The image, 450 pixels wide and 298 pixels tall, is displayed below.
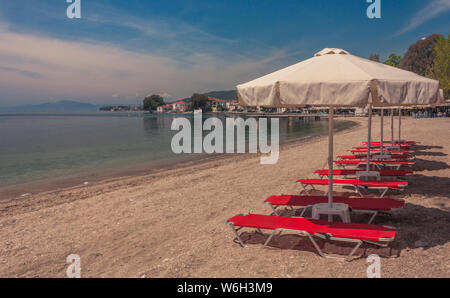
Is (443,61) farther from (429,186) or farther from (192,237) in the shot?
(192,237)

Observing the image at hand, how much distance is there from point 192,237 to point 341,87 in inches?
126

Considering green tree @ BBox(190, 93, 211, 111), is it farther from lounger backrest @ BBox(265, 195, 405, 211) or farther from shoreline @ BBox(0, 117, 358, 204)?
lounger backrest @ BBox(265, 195, 405, 211)

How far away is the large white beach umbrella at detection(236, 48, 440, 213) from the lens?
9.66 ft

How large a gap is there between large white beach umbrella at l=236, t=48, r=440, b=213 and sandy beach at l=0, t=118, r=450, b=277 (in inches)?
70.7

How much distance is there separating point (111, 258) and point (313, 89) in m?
3.58

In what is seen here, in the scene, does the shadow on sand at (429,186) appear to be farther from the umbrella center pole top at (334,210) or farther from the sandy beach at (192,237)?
the umbrella center pole top at (334,210)

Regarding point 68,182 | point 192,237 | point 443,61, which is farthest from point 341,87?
point 443,61

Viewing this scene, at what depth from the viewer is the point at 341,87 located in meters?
2.98

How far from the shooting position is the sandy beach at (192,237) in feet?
11.3

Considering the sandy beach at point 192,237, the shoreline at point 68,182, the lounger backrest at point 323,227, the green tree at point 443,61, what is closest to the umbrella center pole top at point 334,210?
the lounger backrest at point 323,227
